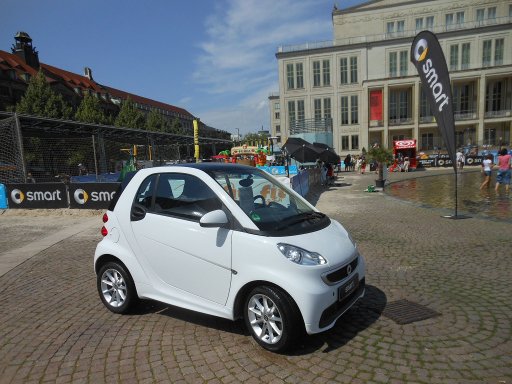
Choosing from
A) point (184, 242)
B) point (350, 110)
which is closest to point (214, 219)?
point (184, 242)

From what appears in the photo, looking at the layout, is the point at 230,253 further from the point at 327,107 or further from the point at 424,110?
the point at 424,110

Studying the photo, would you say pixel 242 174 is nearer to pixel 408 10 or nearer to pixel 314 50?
pixel 314 50

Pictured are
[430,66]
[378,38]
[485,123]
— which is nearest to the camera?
[430,66]

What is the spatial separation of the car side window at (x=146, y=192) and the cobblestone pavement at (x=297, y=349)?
55.0 inches

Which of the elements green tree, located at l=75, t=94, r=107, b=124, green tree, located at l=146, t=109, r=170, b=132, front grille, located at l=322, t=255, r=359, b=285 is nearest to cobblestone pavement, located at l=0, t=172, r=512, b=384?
front grille, located at l=322, t=255, r=359, b=285

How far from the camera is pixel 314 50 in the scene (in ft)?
184

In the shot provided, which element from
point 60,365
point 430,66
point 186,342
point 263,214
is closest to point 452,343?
point 263,214

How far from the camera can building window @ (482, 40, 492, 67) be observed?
5025 centimetres

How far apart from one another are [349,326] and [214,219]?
190 centimetres

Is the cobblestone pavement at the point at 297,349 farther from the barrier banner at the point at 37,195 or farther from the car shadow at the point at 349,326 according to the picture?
the barrier banner at the point at 37,195

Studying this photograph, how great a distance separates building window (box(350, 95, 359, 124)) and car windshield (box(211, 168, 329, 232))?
55.1m

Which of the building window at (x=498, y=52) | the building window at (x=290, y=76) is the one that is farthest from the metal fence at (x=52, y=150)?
the building window at (x=498, y=52)

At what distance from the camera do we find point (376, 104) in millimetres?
53469

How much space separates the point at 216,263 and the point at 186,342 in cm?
91
